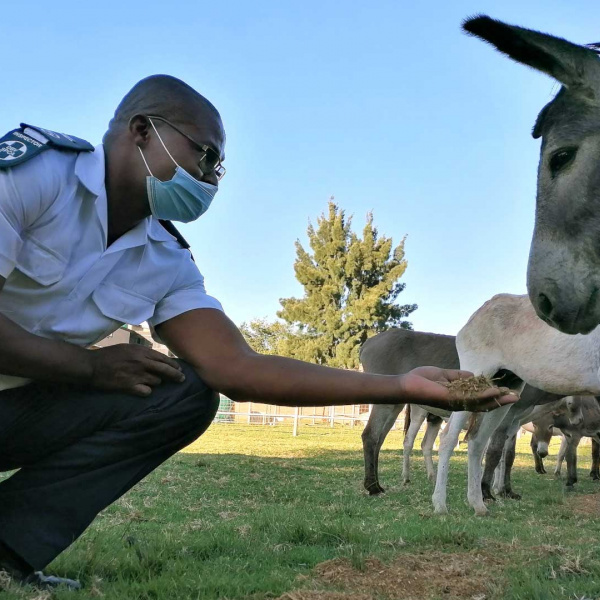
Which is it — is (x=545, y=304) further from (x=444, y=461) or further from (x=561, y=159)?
(x=444, y=461)

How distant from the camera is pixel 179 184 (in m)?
2.47

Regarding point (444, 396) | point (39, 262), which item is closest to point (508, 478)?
point (444, 396)

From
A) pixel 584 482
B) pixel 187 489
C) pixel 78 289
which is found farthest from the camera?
pixel 584 482

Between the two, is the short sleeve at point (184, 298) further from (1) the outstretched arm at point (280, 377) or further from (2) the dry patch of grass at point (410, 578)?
(2) the dry patch of grass at point (410, 578)

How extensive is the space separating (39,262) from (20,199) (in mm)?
231

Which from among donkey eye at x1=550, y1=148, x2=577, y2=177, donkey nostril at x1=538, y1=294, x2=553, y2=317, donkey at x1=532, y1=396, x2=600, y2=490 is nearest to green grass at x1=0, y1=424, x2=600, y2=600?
donkey nostril at x1=538, y1=294, x2=553, y2=317

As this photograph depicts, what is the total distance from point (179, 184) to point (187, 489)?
16.0ft

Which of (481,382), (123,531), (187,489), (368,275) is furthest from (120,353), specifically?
(368,275)

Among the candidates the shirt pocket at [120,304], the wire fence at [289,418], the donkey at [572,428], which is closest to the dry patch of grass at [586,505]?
the donkey at [572,428]

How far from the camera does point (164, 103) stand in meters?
2.45

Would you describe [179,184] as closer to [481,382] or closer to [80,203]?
[80,203]

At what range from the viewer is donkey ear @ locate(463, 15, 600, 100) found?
3.21 meters

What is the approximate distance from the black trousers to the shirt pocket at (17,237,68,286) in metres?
0.40

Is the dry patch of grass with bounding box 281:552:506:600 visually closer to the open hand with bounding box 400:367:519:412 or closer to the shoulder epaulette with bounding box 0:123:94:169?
the open hand with bounding box 400:367:519:412
